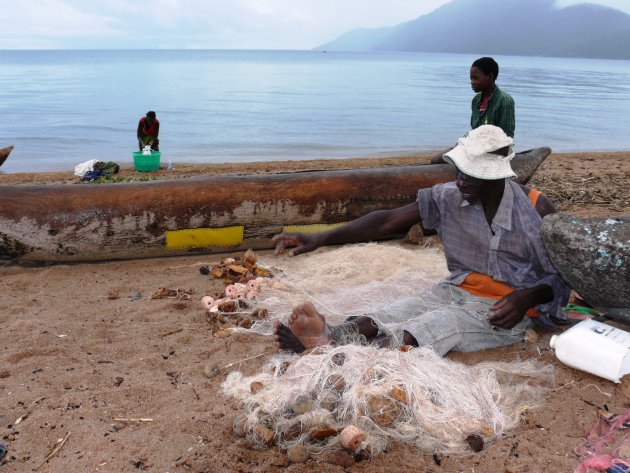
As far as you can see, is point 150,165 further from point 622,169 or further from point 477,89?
point 622,169

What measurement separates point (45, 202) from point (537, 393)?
3937mm

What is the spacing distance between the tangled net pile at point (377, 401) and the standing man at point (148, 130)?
8360 millimetres

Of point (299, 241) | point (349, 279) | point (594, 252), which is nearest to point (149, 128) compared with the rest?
point (349, 279)

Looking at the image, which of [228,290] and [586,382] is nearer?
[586,382]

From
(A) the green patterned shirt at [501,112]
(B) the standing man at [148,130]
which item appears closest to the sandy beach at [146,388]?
(A) the green patterned shirt at [501,112]

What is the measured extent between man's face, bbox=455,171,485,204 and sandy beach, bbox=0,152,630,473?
0.87m

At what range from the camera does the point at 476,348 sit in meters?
3.39

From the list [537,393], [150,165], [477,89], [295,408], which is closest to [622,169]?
A: [477,89]

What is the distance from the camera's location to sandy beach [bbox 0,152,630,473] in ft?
8.12

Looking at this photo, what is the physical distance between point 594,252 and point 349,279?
182 cm

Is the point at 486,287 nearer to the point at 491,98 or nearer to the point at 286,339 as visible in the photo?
the point at 286,339

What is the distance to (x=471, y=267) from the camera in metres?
3.51

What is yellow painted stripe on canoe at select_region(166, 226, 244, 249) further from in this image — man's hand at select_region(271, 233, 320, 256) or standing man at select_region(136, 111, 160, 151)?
standing man at select_region(136, 111, 160, 151)

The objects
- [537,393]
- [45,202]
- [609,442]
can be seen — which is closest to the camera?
[609,442]
